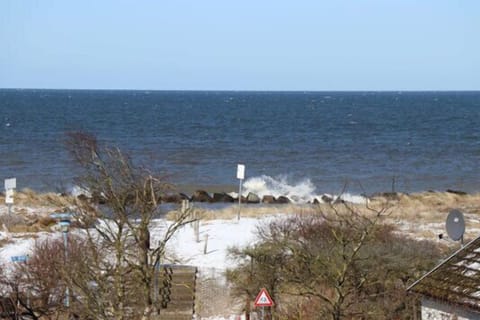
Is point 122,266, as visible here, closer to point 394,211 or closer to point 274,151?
point 394,211

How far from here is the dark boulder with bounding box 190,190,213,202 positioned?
47.3m

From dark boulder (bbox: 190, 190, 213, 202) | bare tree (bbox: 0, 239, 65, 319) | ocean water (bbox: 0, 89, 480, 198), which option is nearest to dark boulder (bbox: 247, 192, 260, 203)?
dark boulder (bbox: 190, 190, 213, 202)

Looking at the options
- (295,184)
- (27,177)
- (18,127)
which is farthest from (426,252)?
(18,127)

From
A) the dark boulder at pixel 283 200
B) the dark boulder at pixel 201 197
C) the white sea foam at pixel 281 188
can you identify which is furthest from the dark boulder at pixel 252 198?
the dark boulder at pixel 201 197

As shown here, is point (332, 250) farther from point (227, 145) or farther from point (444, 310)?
point (227, 145)

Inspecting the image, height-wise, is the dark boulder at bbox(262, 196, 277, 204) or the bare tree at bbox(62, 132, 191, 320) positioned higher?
the bare tree at bbox(62, 132, 191, 320)

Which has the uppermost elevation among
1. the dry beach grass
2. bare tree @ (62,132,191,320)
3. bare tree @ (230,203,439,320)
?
bare tree @ (62,132,191,320)

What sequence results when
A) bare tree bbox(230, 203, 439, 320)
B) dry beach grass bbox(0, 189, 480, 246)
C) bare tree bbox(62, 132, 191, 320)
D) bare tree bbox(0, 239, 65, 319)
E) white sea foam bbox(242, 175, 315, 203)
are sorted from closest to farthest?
bare tree bbox(62, 132, 191, 320) < bare tree bbox(230, 203, 439, 320) < bare tree bbox(0, 239, 65, 319) < dry beach grass bbox(0, 189, 480, 246) < white sea foam bbox(242, 175, 315, 203)

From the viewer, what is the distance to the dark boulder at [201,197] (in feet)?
155

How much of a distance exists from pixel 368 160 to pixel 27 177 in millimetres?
27698

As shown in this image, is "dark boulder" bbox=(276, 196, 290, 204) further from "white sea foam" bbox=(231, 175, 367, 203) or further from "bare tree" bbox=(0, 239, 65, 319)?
"bare tree" bbox=(0, 239, 65, 319)

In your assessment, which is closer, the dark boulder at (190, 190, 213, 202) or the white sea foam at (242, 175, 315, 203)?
the dark boulder at (190, 190, 213, 202)

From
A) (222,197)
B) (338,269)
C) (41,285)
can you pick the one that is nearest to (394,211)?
(222,197)

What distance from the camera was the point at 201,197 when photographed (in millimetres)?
47594
